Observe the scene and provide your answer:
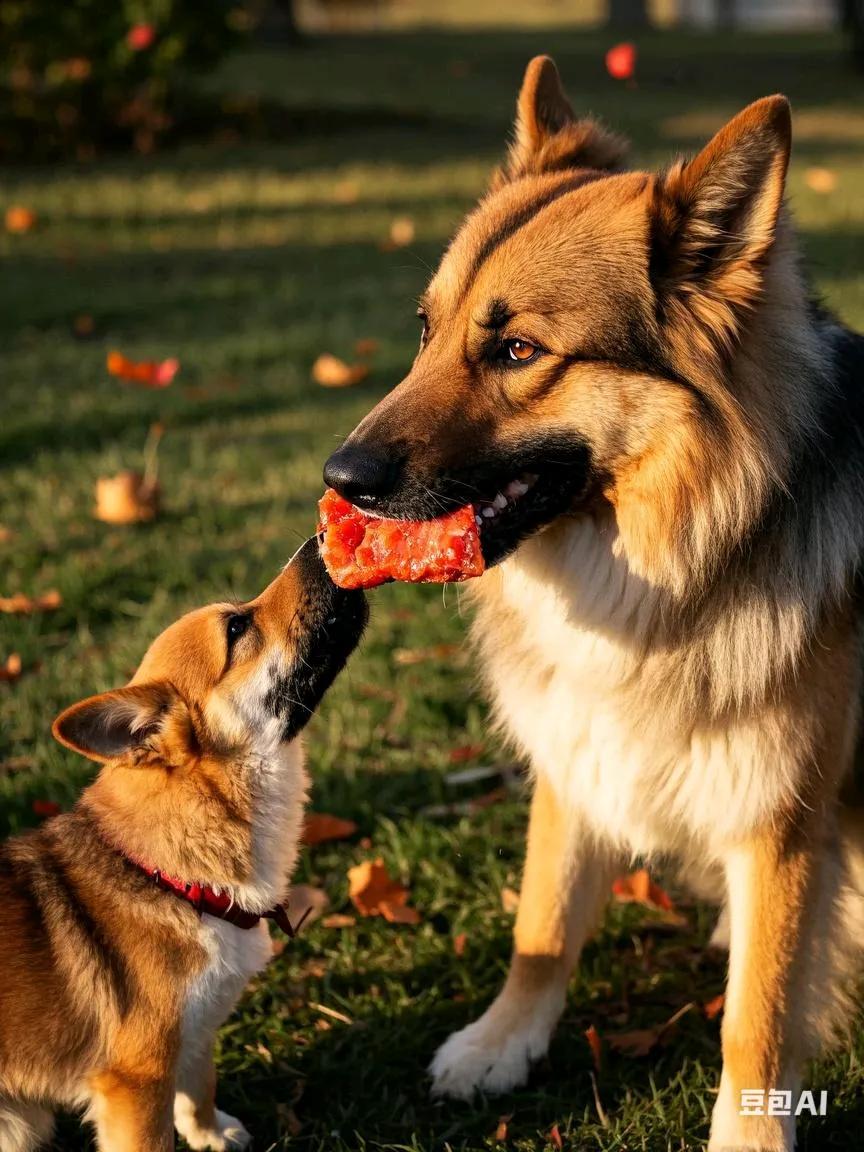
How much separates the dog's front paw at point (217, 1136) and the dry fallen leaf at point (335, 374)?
572 cm

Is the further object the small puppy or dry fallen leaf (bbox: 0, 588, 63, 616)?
dry fallen leaf (bbox: 0, 588, 63, 616)

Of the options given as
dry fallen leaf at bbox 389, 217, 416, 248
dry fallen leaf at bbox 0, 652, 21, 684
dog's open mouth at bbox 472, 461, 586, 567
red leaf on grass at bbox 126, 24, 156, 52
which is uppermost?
red leaf on grass at bbox 126, 24, 156, 52

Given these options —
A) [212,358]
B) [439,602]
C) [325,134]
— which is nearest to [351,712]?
[439,602]

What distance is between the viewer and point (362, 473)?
276cm

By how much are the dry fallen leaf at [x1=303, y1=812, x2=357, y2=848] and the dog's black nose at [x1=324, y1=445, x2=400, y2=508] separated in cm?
164

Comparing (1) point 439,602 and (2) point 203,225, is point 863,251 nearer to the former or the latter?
(2) point 203,225

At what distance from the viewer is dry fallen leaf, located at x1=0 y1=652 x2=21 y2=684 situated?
489 centimetres

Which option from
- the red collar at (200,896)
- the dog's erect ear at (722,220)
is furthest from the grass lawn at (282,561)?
the dog's erect ear at (722,220)

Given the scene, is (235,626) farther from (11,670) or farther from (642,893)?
(11,670)

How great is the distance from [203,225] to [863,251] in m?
6.77

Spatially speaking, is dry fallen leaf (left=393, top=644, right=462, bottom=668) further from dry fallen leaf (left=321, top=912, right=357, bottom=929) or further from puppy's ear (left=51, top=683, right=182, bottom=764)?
puppy's ear (left=51, top=683, right=182, bottom=764)

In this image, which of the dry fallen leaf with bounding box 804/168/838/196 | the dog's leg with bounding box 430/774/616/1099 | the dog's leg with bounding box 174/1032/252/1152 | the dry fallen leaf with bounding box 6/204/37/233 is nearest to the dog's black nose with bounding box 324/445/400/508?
the dog's leg with bounding box 430/774/616/1099

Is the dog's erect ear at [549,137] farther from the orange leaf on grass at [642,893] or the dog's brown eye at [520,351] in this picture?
the orange leaf on grass at [642,893]

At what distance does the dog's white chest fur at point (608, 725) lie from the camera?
2895 mm
